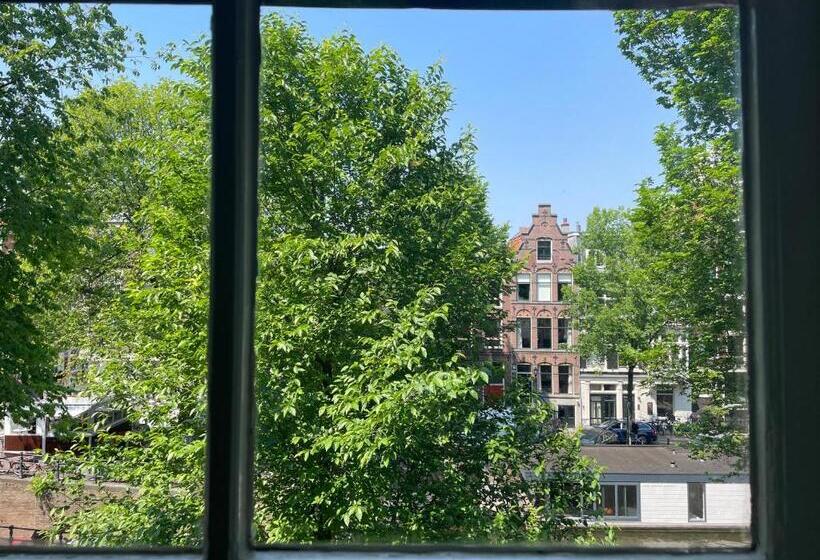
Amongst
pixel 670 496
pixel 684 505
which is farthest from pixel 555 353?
pixel 684 505

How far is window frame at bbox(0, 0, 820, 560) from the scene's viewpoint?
54 cm

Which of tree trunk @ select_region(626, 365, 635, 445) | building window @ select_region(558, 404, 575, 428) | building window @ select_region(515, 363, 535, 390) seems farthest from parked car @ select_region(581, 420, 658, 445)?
building window @ select_region(515, 363, 535, 390)

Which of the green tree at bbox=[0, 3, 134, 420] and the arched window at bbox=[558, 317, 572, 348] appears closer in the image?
the green tree at bbox=[0, 3, 134, 420]

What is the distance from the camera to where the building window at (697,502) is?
2.40 feet

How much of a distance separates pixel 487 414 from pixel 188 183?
1.21 metres

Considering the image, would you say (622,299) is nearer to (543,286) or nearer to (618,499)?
(543,286)

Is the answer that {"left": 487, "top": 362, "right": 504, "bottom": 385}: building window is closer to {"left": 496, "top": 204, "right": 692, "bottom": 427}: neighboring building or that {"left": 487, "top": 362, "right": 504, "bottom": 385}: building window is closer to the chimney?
{"left": 496, "top": 204, "right": 692, "bottom": 427}: neighboring building

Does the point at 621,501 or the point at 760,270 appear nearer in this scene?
the point at 760,270

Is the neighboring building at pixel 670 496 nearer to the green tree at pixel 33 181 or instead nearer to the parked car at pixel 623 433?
the parked car at pixel 623 433

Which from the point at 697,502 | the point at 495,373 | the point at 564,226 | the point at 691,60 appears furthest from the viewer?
the point at 495,373

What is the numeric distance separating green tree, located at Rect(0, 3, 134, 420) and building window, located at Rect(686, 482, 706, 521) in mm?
1131

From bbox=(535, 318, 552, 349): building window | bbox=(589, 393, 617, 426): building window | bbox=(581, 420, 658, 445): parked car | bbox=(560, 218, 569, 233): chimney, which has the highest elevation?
bbox=(560, 218, 569, 233): chimney

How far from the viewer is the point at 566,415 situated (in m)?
1.53

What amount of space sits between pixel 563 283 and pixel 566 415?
37cm
